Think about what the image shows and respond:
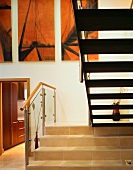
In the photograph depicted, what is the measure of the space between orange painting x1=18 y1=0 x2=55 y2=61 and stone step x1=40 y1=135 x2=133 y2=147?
265cm

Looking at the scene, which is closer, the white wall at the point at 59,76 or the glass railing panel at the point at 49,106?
the glass railing panel at the point at 49,106

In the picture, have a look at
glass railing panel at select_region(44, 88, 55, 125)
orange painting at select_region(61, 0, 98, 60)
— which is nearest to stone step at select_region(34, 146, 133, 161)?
glass railing panel at select_region(44, 88, 55, 125)

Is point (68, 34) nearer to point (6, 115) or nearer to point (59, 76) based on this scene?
point (59, 76)

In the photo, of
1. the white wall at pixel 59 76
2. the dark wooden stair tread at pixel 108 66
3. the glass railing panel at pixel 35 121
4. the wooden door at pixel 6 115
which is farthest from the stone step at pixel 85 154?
the wooden door at pixel 6 115

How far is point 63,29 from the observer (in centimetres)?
748

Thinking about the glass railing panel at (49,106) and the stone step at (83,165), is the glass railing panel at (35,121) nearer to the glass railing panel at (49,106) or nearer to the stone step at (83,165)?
the glass railing panel at (49,106)

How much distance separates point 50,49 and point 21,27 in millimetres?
1017

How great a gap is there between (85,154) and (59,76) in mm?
2816

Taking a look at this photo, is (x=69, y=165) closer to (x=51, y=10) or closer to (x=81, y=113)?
(x=81, y=113)

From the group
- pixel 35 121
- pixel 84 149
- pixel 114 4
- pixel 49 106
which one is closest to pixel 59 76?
pixel 49 106

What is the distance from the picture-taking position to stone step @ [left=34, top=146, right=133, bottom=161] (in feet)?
16.8

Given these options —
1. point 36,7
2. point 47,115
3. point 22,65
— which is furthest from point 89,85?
point 36,7

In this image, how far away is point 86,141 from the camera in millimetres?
5492

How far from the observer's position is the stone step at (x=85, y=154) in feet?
16.8
